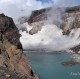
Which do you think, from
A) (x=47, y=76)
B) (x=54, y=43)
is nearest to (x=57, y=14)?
(x=54, y=43)

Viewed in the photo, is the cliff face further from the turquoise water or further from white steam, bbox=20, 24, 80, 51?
white steam, bbox=20, 24, 80, 51

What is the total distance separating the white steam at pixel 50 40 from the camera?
249 feet

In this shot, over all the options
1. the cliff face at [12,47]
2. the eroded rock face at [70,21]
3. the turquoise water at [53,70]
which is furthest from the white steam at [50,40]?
the cliff face at [12,47]

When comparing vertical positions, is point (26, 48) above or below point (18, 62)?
below

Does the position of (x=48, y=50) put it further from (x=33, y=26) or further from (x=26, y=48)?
(x=33, y=26)

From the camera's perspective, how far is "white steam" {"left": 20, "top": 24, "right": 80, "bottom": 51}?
7600cm

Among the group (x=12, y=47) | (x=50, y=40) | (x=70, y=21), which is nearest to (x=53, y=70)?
(x=12, y=47)

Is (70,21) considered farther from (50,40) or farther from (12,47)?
(12,47)

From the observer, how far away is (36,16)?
94.2 meters

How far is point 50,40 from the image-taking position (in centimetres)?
8281

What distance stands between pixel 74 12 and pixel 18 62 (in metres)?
74.0

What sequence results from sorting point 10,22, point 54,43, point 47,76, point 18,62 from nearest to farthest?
point 18,62 → point 10,22 → point 47,76 → point 54,43

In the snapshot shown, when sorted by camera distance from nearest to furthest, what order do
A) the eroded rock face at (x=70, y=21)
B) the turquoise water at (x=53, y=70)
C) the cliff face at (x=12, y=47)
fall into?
the cliff face at (x=12, y=47) < the turquoise water at (x=53, y=70) < the eroded rock face at (x=70, y=21)

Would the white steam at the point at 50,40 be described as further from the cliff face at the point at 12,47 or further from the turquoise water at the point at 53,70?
the cliff face at the point at 12,47
